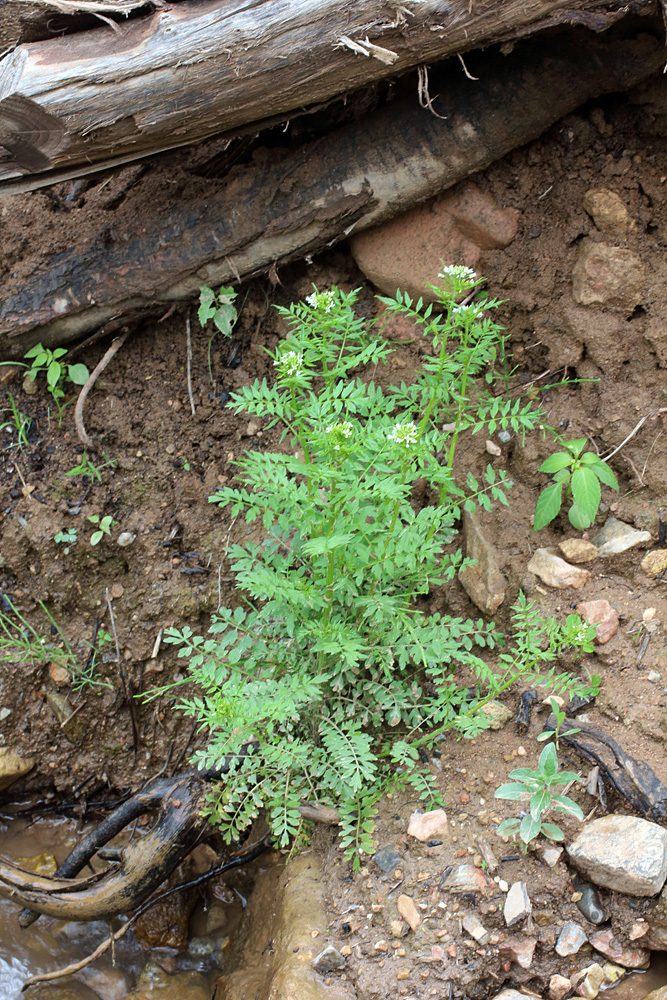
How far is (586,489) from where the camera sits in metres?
2.79

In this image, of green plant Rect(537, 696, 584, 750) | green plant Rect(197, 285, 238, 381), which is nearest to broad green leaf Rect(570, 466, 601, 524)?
green plant Rect(537, 696, 584, 750)

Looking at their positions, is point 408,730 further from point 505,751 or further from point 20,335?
point 20,335

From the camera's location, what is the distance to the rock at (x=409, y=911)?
2281 millimetres

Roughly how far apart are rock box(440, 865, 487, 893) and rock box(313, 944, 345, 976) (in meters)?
0.39

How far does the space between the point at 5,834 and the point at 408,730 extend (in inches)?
84.1

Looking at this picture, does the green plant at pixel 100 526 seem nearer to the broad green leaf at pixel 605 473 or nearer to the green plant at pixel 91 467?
the green plant at pixel 91 467

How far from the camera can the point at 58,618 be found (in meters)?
3.58

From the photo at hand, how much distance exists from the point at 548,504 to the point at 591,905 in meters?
1.40

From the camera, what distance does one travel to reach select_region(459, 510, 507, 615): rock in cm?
294

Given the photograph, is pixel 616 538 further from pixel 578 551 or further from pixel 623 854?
pixel 623 854

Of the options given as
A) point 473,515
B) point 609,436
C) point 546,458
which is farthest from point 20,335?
point 609,436

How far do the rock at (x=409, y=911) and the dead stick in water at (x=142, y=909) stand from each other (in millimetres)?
775

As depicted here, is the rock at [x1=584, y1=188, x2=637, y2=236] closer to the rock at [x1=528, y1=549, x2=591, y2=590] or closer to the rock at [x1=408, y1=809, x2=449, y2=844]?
the rock at [x1=528, y1=549, x2=591, y2=590]

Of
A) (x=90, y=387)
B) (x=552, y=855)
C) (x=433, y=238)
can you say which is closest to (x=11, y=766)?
(x=90, y=387)
